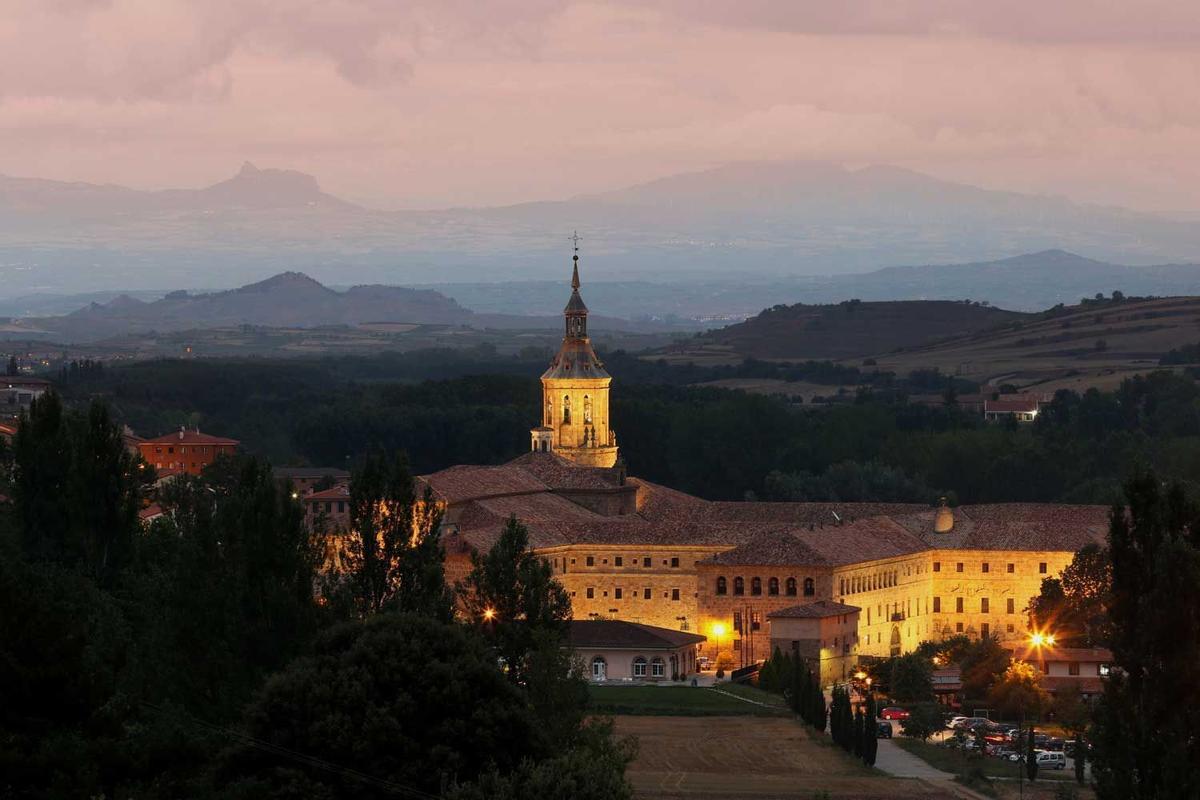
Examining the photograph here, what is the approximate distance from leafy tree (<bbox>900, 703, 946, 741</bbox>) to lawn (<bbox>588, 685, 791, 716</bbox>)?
3722 mm

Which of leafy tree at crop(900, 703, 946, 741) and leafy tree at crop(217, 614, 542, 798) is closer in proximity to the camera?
leafy tree at crop(217, 614, 542, 798)

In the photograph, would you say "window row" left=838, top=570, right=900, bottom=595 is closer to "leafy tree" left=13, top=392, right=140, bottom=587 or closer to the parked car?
the parked car

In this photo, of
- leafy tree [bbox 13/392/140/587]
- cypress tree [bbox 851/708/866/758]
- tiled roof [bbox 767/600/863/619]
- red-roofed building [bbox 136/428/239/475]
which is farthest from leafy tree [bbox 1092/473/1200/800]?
red-roofed building [bbox 136/428/239/475]

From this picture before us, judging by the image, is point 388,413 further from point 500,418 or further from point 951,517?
point 951,517

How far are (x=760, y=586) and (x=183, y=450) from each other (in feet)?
211

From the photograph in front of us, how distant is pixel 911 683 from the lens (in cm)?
9900

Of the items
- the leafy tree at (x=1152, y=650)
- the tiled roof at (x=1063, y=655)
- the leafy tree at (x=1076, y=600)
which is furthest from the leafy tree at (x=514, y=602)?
the leafy tree at (x=1076, y=600)

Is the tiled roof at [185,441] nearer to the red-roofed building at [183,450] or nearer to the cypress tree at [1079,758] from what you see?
the red-roofed building at [183,450]

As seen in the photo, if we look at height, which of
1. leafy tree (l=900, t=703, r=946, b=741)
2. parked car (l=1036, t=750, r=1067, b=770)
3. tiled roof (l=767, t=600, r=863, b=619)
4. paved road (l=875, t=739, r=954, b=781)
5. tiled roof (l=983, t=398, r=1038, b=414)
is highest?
tiled roof (l=983, t=398, r=1038, b=414)

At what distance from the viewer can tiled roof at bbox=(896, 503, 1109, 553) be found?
11569 cm

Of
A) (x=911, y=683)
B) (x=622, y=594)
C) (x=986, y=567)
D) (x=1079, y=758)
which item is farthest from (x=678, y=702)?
(x=986, y=567)

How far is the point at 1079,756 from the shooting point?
79812mm

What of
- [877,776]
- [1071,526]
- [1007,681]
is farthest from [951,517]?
[877,776]

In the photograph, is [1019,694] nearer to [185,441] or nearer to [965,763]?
[965,763]
